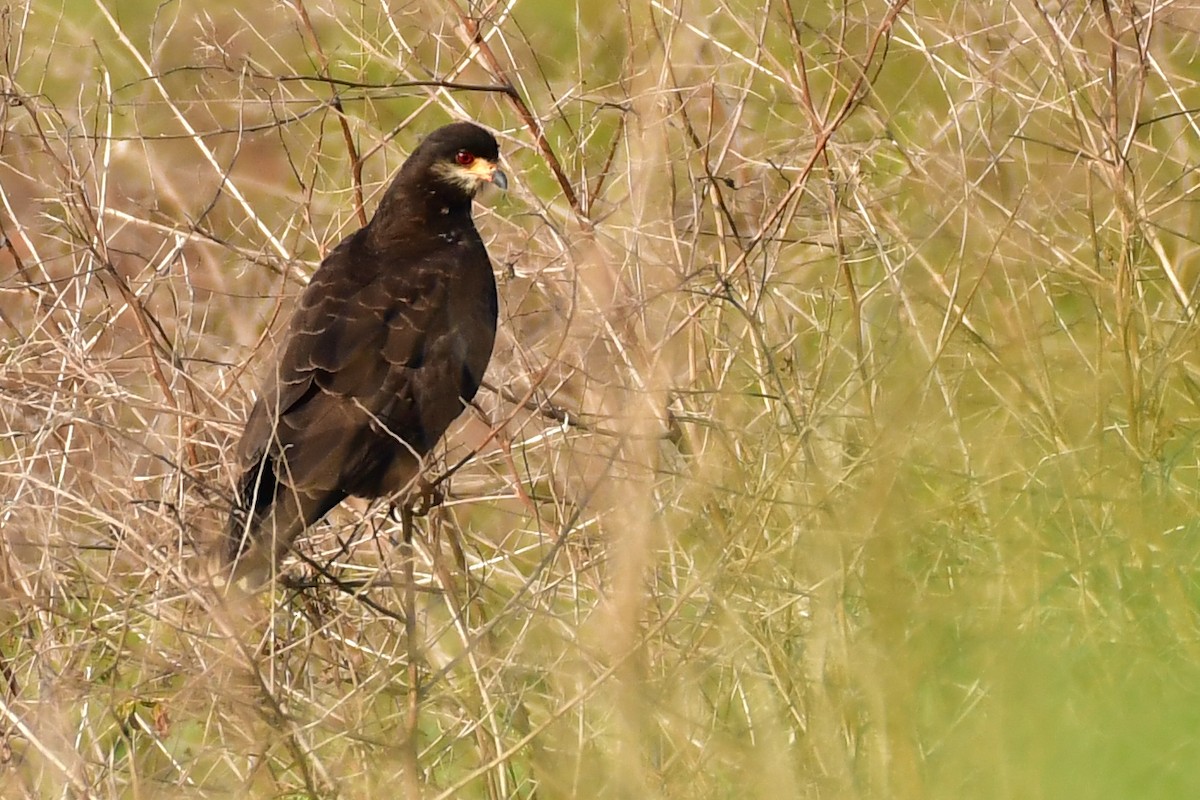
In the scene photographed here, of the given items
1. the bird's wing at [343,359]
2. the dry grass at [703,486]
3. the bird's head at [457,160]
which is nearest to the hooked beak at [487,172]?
the bird's head at [457,160]

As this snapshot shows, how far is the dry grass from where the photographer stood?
251cm

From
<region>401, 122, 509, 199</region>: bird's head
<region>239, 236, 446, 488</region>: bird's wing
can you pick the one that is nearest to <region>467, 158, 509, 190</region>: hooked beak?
<region>401, 122, 509, 199</region>: bird's head

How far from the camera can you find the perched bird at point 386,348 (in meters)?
4.61

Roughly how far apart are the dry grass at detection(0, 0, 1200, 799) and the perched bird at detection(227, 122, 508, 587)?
6.3 inches

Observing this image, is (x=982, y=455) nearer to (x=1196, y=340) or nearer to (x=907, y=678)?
(x=907, y=678)

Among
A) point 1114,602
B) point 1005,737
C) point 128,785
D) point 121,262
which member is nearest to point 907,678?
point 1005,737

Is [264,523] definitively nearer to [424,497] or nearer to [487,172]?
[424,497]

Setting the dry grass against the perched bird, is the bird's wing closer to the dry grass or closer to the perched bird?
the perched bird

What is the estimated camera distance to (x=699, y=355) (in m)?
5.07

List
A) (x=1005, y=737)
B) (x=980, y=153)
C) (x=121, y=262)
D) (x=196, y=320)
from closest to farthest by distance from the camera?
(x=1005, y=737)
(x=980, y=153)
(x=196, y=320)
(x=121, y=262)

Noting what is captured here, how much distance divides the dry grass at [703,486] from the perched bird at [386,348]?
16 centimetres

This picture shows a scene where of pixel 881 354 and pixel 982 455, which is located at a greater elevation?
pixel 982 455

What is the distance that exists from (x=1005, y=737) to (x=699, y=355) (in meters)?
3.05

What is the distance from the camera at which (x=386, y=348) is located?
4934mm
